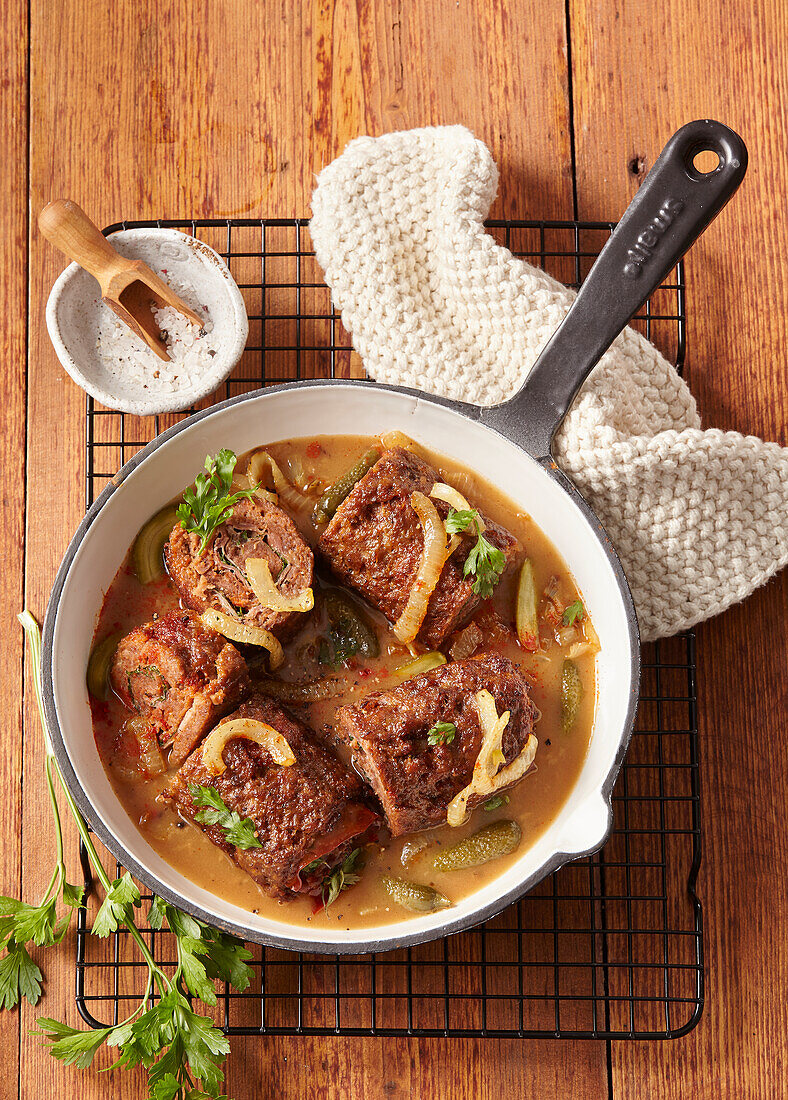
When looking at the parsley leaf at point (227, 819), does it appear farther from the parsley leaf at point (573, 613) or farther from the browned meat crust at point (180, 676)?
the parsley leaf at point (573, 613)

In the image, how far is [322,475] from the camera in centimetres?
371

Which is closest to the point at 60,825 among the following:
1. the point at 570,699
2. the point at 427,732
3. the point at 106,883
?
the point at 106,883

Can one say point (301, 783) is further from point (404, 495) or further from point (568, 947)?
point (568, 947)

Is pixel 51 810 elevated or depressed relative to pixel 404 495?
depressed

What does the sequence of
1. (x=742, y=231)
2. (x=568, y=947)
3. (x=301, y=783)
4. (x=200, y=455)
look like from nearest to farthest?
(x=301, y=783) < (x=200, y=455) < (x=568, y=947) < (x=742, y=231)

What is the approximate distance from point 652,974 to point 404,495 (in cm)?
230

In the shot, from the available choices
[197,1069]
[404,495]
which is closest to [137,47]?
[404,495]

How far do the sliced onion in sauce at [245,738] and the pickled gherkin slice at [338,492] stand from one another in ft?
2.77

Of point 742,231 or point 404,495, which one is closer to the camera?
point 404,495

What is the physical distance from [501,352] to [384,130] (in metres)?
1.23

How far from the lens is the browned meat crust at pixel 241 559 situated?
136 inches

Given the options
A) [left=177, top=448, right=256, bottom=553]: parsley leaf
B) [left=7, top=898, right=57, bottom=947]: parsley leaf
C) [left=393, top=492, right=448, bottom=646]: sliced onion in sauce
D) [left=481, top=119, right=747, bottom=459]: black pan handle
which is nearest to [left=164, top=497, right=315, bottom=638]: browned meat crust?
[left=177, top=448, right=256, bottom=553]: parsley leaf

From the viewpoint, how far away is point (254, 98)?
4.13m

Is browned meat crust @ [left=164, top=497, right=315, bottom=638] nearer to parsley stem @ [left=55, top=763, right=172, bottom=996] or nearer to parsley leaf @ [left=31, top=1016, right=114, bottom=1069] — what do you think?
parsley stem @ [left=55, top=763, right=172, bottom=996]
